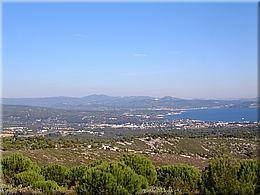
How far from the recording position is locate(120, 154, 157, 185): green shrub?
442 inches

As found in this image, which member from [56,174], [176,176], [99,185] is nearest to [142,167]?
[176,176]

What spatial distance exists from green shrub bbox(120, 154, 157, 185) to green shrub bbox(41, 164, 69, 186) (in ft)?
6.99

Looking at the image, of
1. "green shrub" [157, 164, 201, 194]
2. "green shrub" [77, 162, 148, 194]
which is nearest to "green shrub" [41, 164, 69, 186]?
"green shrub" [157, 164, 201, 194]

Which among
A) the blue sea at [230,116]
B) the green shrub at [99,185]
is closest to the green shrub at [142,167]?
the green shrub at [99,185]

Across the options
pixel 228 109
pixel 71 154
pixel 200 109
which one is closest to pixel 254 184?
pixel 71 154

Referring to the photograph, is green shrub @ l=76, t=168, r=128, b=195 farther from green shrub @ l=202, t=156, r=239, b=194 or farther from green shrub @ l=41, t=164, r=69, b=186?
green shrub @ l=41, t=164, r=69, b=186

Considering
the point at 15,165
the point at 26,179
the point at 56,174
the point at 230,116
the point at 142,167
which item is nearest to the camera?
the point at 26,179

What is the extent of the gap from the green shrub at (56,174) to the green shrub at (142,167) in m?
2.13

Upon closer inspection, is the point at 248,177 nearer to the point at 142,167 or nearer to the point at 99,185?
the point at 99,185

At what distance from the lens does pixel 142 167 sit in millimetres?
11477

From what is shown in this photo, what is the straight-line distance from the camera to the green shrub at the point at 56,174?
12.2 metres

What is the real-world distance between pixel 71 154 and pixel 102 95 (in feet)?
526

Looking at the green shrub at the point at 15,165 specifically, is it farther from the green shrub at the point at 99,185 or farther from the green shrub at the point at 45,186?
the green shrub at the point at 99,185

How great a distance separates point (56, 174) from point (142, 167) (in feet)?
9.90
